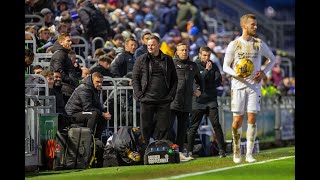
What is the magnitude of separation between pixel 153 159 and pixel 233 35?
58.8 feet

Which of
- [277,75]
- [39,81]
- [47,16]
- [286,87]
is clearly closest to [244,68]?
[39,81]

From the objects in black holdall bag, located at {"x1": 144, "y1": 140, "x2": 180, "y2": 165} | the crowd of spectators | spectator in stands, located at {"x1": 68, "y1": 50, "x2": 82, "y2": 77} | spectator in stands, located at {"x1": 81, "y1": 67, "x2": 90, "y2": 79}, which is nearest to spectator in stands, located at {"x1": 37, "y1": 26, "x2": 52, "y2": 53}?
the crowd of spectators

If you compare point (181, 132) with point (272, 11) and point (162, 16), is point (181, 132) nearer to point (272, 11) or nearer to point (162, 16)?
point (162, 16)

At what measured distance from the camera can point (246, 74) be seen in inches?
738

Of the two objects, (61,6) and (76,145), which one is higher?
(61,6)

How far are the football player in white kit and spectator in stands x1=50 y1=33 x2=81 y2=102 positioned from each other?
3082mm

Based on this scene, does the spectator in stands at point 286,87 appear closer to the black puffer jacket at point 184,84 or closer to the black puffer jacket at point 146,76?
the black puffer jacket at point 184,84

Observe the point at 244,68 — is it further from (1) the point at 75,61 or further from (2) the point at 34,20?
(2) the point at 34,20

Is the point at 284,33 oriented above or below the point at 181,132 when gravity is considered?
above

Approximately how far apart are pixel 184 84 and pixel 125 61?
6.48 feet
